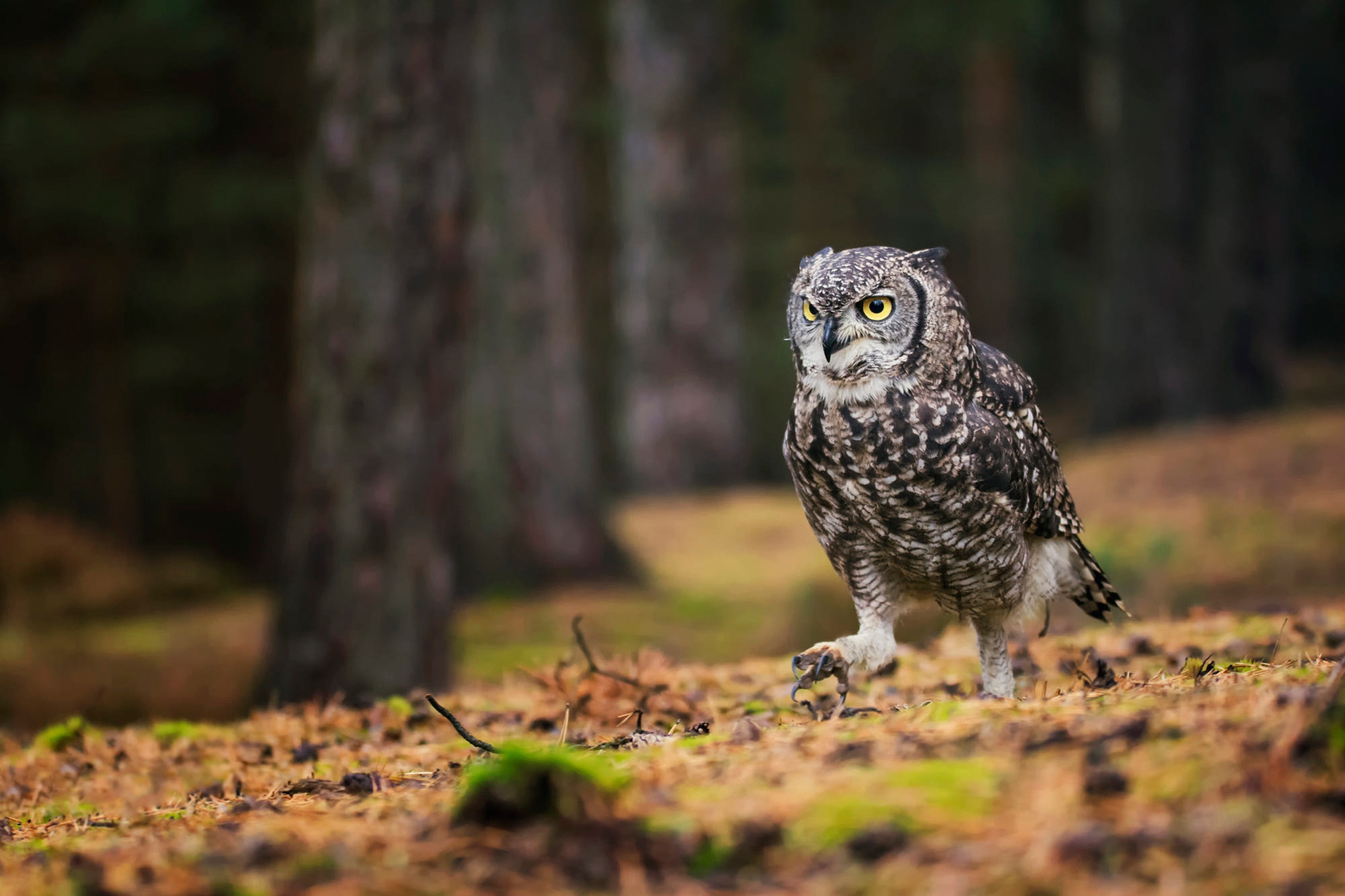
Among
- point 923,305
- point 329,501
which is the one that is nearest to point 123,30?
point 329,501

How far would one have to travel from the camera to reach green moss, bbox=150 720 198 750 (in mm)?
5000

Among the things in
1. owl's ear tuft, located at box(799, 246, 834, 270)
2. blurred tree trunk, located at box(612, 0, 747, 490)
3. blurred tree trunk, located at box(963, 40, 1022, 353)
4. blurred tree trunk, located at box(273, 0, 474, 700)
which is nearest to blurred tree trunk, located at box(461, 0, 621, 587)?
blurred tree trunk, located at box(273, 0, 474, 700)

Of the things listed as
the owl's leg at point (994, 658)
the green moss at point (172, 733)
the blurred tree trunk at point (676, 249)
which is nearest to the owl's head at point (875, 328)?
the owl's leg at point (994, 658)

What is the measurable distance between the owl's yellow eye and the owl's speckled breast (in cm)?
23

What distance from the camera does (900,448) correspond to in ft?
12.1

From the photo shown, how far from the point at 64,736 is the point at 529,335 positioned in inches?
278

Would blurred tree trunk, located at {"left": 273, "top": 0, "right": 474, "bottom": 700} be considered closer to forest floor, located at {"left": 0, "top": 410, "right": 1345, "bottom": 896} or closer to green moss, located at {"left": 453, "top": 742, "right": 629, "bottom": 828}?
forest floor, located at {"left": 0, "top": 410, "right": 1345, "bottom": 896}

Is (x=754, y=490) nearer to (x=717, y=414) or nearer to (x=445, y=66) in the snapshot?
(x=717, y=414)

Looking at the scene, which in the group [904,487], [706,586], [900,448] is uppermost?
[900,448]

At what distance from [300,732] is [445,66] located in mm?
3908

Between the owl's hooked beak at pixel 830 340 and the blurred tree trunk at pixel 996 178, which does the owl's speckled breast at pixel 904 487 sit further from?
the blurred tree trunk at pixel 996 178

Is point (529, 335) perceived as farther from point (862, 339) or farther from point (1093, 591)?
point (862, 339)

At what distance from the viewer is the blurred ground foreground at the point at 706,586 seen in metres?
8.66

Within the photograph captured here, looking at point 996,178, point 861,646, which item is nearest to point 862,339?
point 861,646
